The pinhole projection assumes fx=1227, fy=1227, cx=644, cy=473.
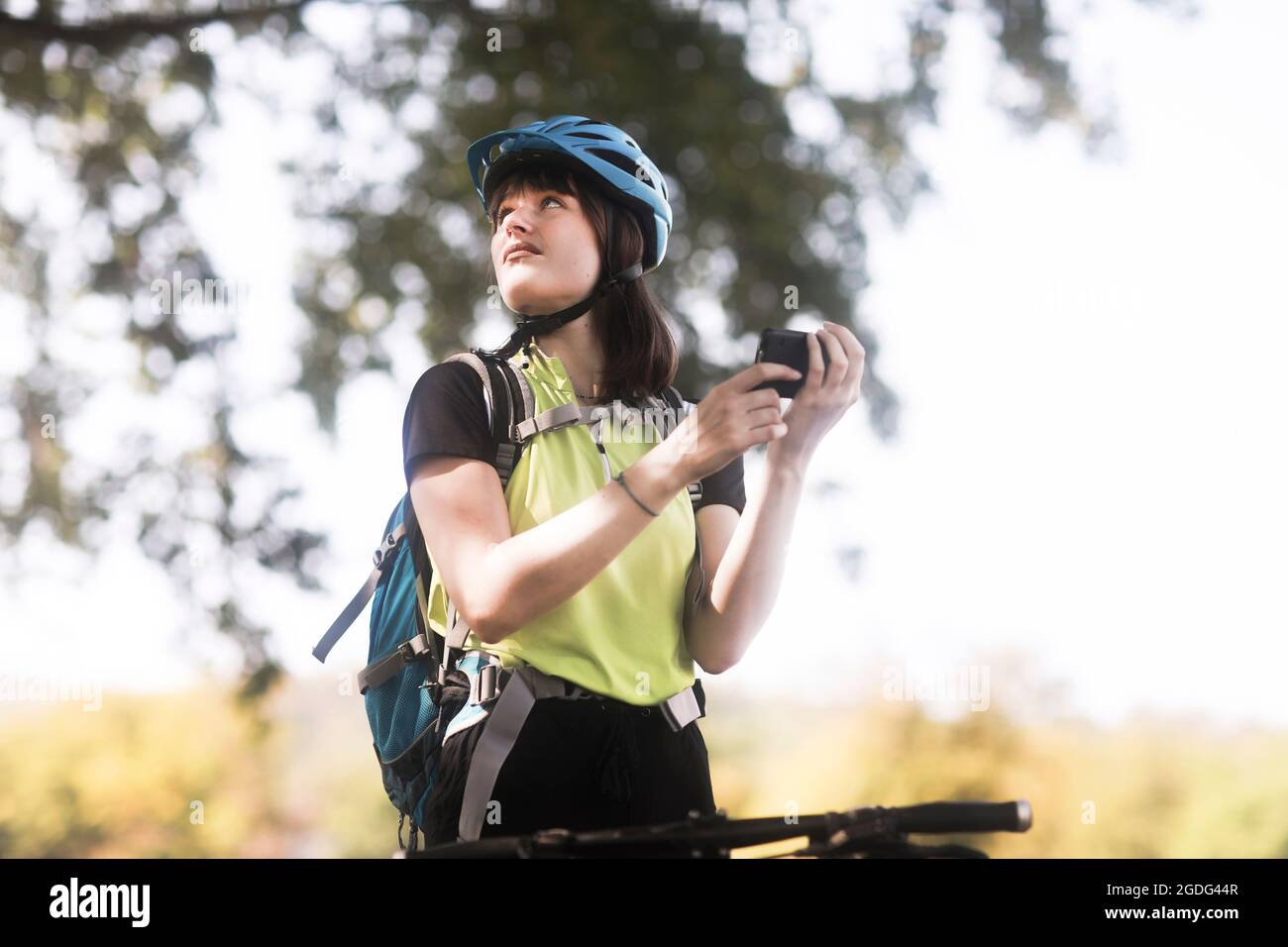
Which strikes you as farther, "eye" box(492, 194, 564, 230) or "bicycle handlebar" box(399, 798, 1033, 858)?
"eye" box(492, 194, 564, 230)

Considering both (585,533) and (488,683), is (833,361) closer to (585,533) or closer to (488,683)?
(585,533)

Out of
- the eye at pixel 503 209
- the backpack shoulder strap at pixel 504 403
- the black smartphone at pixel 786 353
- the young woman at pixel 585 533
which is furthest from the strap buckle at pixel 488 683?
the eye at pixel 503 209

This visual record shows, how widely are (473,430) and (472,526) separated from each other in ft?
0.67

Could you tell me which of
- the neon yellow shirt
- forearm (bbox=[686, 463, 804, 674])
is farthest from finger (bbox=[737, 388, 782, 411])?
the neon yellow shirt

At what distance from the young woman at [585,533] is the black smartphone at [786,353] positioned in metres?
0.02

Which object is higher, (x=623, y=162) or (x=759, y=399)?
(x=623, y=162)

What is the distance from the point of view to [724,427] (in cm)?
207

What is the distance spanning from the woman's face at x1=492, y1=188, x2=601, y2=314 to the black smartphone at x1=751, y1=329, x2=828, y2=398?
1.81 ft

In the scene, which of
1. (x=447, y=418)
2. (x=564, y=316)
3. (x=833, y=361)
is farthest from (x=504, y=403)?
(x=833, y=361)

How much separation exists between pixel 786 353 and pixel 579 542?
20.1 inches

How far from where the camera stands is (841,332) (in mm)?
2232

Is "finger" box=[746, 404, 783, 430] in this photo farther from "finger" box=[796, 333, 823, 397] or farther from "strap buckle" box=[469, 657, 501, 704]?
"strap buckle" box=[469, 657, 501, 704]

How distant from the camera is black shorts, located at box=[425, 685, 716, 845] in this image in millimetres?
2275
